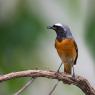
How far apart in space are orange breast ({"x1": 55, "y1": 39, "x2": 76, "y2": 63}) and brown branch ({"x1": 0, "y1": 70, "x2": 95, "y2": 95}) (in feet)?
0.71

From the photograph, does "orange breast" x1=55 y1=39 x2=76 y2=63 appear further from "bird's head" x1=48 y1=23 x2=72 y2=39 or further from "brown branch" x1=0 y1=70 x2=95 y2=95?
"brown branch" x1=0 y1=70 x2=95 y2=95

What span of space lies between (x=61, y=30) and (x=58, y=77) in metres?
0.26

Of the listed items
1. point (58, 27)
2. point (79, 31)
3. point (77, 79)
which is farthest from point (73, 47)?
point (79, 31)

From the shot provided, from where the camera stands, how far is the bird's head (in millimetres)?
2184

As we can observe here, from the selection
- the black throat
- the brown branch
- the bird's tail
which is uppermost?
the black throat

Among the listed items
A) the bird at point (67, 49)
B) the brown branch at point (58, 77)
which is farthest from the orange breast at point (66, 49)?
the brown branch at point (58, 77)

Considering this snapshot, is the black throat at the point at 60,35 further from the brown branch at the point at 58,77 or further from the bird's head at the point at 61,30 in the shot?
the brown branch at the point at 58,77

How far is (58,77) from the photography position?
1.98m

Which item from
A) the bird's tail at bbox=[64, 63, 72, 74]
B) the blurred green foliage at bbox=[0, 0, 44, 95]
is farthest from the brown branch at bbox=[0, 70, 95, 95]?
the blurred green foliage at bbox=[0, 0, 44, 95]

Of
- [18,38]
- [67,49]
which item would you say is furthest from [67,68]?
[18,38]

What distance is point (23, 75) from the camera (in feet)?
6.22

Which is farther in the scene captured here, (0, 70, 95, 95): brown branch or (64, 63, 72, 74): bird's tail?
(64, 63, 72, 74): bird's tail

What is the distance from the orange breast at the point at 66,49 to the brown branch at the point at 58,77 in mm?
217

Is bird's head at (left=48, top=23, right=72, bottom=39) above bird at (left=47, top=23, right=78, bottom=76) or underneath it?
above
